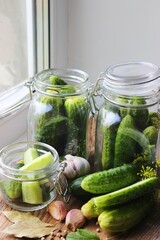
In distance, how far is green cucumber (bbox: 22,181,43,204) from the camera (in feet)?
2.69

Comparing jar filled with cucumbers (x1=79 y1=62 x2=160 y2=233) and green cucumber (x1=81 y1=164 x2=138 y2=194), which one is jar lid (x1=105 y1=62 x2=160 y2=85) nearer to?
jar filled with cucumbers (x1=79 y1=62 x2=160 y2=233)

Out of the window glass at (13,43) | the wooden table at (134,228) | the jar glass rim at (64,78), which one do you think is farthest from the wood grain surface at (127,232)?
the window glass at (13,43)

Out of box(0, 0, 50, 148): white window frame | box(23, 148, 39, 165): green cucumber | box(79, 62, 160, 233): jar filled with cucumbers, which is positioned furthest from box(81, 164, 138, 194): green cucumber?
box(0, 0, 50, 148): white window frame

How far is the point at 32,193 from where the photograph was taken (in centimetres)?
82

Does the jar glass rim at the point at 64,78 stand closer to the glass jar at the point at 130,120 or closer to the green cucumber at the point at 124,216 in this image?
the glass jar at the point at 130,120

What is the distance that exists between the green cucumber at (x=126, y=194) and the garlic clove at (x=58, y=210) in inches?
2.4

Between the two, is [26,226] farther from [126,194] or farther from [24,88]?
[24,88]

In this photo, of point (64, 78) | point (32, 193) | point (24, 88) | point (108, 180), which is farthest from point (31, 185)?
point (24, 88)

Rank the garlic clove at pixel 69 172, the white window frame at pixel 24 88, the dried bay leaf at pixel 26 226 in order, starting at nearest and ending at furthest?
the dried bay leaf at pixel 26 226 → the garlic clove at pixel 69 172 → the white window frame at pixel 24 88

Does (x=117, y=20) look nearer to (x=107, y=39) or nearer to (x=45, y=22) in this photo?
(x=107, y=39)

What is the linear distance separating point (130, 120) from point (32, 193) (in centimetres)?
22

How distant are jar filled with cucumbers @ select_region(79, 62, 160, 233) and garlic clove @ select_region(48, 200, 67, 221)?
0.12 feet

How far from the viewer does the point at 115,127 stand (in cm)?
87

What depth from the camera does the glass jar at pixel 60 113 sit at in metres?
0.91
